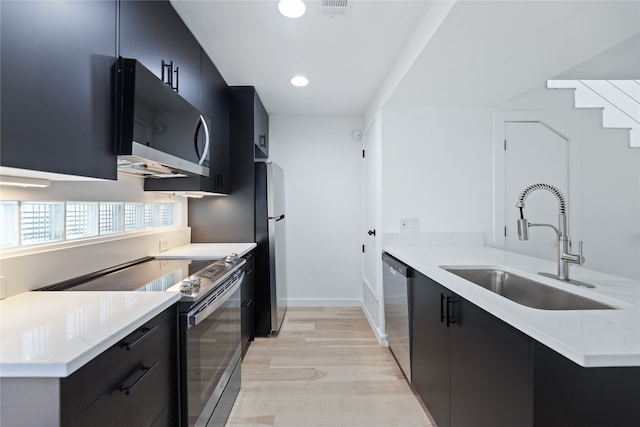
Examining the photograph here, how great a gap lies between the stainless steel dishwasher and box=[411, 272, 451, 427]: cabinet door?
0.07 m

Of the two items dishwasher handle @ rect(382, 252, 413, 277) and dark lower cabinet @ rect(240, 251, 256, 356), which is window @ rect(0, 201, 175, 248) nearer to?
dark lower cabinet @ rect(240, 251, 256, 356)

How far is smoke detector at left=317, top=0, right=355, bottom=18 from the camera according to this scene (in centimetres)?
166

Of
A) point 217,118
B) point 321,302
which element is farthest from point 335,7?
point 321,302

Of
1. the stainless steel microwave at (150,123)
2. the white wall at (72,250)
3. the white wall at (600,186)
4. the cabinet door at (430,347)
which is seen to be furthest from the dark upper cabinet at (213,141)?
the white wall at (600,186)

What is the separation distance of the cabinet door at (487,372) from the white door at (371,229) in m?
1.46

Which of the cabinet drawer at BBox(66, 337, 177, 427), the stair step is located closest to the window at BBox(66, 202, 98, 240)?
the cabinet drawer at BBox(66, 337, 177, 427)

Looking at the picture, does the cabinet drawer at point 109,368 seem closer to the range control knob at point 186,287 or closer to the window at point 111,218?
the range control knob at point 186,287

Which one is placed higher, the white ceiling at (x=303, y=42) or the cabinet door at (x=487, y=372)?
the white ceiling at (x=303, y=42)

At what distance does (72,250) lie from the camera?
1.46 meters

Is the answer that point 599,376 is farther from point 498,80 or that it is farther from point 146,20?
point 146,20

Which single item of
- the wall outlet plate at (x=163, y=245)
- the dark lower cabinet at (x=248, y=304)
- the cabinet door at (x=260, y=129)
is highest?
the cabinet door at (x=260, y=129)

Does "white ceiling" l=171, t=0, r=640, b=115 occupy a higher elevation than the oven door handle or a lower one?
higher

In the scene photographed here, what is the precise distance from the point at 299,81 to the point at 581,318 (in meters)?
2.54

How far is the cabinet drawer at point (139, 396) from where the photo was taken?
2.74 feet
